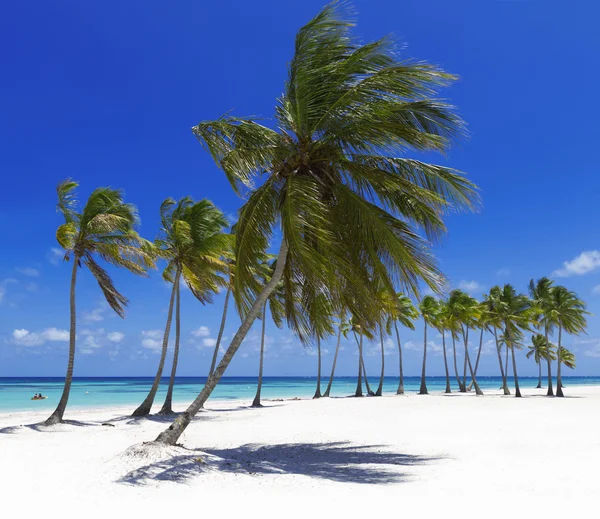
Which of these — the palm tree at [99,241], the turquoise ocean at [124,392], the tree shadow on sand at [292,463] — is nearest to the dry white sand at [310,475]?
the tree shadow on sand at [292,463]

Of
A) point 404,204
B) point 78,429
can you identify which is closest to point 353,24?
point 404,204

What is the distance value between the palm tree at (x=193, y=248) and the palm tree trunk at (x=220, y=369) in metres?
7.79

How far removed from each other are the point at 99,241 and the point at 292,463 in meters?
9.67

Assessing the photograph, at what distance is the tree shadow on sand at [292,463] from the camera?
23.2ft

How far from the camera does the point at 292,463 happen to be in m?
8.67

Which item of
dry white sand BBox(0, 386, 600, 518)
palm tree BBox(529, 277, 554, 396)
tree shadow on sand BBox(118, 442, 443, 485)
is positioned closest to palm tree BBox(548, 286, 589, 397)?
palm tree BBox(529, 277, 554, 396)

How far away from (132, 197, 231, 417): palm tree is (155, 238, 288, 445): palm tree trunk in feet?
25.6

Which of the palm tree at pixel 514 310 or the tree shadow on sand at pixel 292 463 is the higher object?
the palm tree at pixel 514 310

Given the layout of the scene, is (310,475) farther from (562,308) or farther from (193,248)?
(562,308)

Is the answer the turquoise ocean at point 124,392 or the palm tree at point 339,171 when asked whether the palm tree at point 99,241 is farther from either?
the turquoise ocean at point 124,392

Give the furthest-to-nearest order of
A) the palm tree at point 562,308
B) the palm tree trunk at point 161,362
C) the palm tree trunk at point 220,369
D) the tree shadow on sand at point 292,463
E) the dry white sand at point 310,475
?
the palm tree at point 562,308 < the palm tree trunk at point 161,362 < the palm tree trunk at point 220,369 < the tree shadow on sand at point 292,463 < the dry white sand at point 310,475

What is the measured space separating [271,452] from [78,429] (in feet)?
23.5

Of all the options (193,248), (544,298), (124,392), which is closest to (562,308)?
(544,298)

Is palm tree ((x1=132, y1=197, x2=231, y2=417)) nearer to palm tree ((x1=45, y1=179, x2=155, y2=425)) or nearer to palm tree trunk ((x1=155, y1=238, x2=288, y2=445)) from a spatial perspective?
palm tree ((x1=45, y1=179, x2=155, y2=425))
